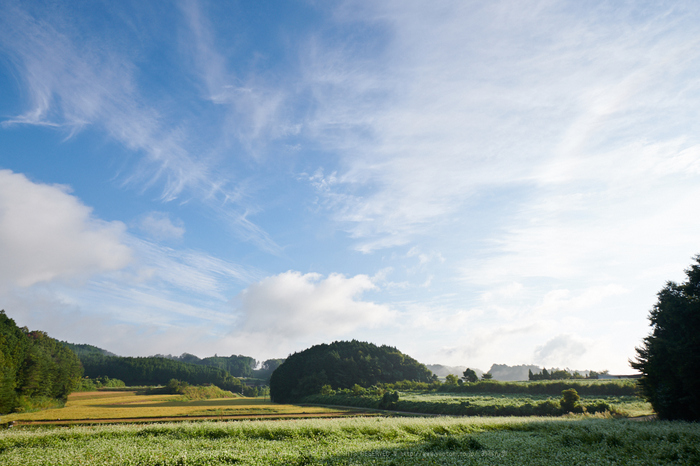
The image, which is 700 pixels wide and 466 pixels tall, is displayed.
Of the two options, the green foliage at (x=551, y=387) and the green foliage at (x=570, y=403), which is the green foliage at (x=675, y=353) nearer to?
the green foliage at (x=570, y=403)

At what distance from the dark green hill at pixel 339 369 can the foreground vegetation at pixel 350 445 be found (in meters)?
72.3

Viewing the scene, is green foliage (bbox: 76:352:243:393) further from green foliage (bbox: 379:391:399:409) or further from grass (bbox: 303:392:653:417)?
grass (bbox: 303:392:653:417)

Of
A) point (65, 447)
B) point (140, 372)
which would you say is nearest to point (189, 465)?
point (65, 447)

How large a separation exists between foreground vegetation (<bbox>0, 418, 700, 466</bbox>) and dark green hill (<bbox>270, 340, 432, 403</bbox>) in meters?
72.3

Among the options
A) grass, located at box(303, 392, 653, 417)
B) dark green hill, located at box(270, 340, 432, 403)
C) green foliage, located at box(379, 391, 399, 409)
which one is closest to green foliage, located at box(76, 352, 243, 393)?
dark green hill, located at box(270, 340, 432, 403)

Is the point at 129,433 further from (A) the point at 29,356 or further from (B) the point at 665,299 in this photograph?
(A) the point at 29,356

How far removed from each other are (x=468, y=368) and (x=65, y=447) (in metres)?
92.6

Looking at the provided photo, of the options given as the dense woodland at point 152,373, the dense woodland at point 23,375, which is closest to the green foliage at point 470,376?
the dense woodland at point 23,375

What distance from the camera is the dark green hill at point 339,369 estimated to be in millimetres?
98137

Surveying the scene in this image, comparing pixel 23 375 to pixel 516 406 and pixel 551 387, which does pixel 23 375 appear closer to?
pixel 516 406

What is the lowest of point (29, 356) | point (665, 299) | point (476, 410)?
point (476, 410)

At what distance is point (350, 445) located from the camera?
68.1 feet

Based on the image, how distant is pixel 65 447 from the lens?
801 inches

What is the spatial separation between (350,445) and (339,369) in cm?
8649
